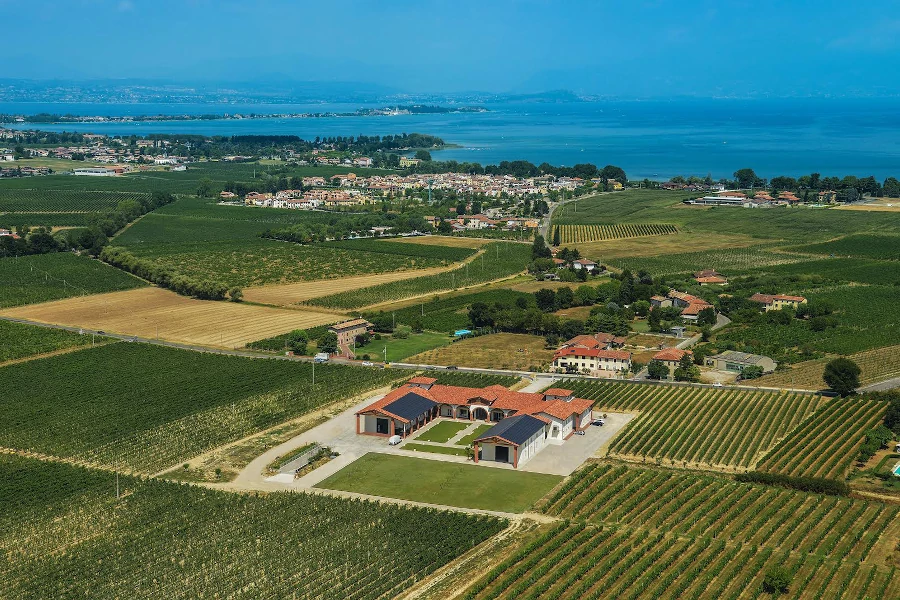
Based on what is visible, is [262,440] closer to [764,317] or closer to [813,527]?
[813,527]

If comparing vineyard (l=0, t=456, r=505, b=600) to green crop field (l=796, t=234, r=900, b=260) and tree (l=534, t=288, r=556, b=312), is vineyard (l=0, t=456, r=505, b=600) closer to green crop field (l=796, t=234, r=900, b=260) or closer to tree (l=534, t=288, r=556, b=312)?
tree (l=534, t=288, r=556, b=312)

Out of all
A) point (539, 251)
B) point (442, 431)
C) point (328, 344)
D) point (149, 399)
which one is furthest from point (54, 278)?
point (442, 431)

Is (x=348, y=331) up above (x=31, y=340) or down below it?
above

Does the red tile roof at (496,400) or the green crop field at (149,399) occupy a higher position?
the red tile roof at (496,400)

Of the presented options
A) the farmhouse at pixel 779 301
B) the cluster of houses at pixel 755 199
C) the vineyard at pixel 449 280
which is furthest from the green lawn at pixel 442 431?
the cluster of houses at pixel 755 199

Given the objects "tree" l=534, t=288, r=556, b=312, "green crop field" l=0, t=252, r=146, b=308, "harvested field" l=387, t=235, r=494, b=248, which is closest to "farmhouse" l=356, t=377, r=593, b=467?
"tree" l=534, t=288, r=556, b=312

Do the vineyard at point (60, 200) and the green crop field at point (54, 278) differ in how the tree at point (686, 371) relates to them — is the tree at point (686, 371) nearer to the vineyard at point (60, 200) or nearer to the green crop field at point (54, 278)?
the green crop field at point (54, 278)

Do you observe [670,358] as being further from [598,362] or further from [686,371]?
[598,362]
